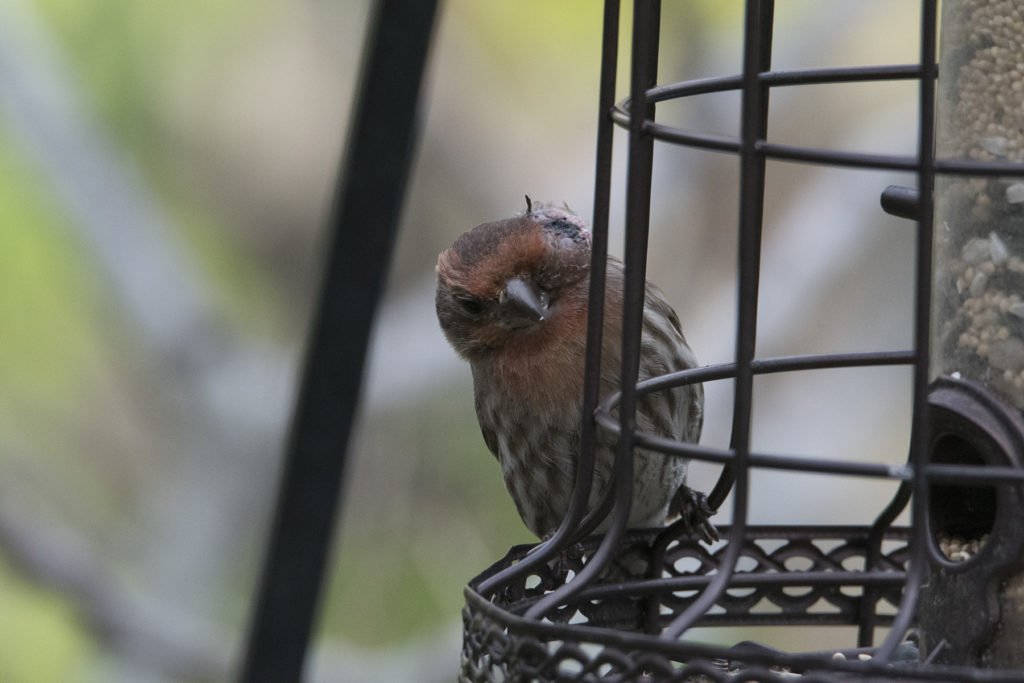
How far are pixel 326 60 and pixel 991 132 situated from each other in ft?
17.6

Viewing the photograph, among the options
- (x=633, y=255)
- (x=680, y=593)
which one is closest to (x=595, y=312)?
(x=633, y=255)

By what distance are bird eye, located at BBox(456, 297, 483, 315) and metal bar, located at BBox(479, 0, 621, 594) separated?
148 cm

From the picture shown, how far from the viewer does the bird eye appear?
4254mm

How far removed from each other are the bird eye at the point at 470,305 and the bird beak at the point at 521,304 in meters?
0.09

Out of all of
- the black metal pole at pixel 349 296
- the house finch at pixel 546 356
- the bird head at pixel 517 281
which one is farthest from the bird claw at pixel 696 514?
the black metal pole at pixel 349 296

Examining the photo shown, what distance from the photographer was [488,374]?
4.26 meters

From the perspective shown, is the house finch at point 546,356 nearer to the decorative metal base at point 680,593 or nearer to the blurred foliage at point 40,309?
the decorative metal base at point 680,593

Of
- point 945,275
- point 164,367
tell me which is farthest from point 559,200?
point 945,275

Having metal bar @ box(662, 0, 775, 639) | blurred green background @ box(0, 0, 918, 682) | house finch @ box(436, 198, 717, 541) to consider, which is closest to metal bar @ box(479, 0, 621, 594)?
metal bar @ box(662, 0, 775, 639)

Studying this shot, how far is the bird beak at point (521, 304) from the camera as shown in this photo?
13.4 ft

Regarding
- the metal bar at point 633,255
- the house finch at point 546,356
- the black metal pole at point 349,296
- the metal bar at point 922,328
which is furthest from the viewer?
the house finch at point 546,356

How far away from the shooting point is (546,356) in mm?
4086

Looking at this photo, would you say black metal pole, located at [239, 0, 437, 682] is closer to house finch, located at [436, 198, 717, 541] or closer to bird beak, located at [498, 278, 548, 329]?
house finch, located at [436, 198, 717, 541]

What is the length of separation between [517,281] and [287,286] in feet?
12.3
